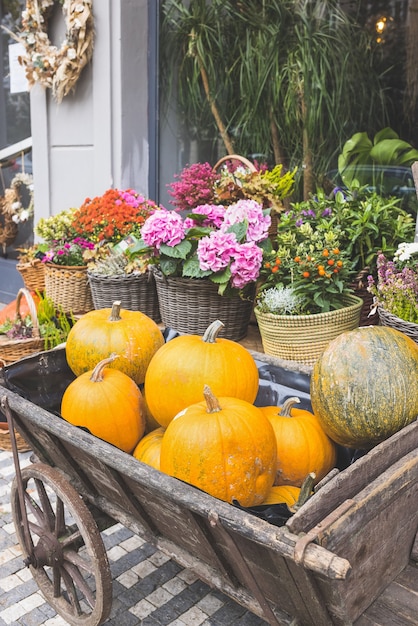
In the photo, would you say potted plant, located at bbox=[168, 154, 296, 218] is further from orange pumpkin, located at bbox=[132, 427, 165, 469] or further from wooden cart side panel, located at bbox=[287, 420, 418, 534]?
wooden cart side panel, located at bbox=[287, 420, 418, 534]

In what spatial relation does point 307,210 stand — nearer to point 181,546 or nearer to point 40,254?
point 40,254

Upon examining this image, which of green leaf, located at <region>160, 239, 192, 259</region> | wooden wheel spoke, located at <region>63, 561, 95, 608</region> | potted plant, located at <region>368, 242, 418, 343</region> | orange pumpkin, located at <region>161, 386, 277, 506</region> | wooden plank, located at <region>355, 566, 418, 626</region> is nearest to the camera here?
wooden plank, located at <region>355, 566, 418, 626</region>

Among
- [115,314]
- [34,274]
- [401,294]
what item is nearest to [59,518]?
[115,314]

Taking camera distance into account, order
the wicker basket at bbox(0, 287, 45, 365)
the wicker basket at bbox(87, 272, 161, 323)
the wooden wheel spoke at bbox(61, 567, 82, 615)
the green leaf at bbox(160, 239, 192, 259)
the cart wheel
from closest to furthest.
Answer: the cart wheel < the wooden wheel spoke at bbox(61, 567, 82, 615) < the green leaf at bbox(160, 239, 192, 259) < the wicker basket at bbox(0, 287, 45, 365) < the wicker basket at bbox(87, 272, 161, 323)

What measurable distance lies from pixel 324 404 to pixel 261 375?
57 cm

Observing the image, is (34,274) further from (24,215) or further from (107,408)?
(107,408)

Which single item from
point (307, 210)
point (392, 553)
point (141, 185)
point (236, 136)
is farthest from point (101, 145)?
point (392, 553)

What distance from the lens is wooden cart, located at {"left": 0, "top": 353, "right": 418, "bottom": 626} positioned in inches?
54.4

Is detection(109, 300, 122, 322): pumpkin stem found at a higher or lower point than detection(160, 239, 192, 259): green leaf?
lower

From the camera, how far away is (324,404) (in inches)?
73.9

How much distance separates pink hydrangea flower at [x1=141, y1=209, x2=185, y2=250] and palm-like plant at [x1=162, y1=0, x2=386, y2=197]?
61.3 inches

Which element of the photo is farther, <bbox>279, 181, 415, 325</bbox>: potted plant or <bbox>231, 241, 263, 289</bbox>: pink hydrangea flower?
<bbox>279, 181, 415, 325</bbox>: potted plant

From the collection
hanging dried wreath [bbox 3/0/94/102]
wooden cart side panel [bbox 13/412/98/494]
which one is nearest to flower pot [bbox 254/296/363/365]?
wooden cart side panel [bbox 13/412/98/494]

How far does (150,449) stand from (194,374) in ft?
0.95
